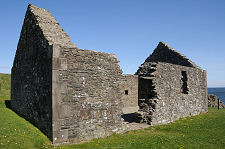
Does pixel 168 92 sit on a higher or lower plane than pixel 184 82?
lower

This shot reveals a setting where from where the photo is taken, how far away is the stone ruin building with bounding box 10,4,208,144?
8211 millimetres

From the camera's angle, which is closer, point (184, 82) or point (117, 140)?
point (117, 140)

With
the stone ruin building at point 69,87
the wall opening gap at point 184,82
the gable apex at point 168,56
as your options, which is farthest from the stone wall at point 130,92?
the stone ruin building at point 69,87

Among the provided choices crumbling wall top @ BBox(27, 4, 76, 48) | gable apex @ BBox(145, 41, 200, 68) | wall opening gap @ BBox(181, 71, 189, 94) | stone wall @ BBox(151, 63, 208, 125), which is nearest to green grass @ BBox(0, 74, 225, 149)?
stone wall @ BBox(151, 63, 208, 125)

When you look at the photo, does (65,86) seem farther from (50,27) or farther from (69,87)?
(50,27)

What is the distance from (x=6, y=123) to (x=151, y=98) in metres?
8.65

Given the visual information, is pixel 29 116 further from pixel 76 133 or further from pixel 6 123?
pixel 76 133

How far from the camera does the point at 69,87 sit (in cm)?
846

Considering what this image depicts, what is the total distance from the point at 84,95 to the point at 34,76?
2.80m

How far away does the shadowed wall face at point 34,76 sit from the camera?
838 centimetres

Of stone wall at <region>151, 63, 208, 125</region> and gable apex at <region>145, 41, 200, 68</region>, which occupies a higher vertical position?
gable apex at <region>145, 41, 200, 68</region>

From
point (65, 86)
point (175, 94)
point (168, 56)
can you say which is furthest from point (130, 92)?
point (65, 86)

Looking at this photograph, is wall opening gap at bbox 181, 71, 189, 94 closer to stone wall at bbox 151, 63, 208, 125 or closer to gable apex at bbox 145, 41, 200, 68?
stone wall at bbox 151, 63, 208, 125

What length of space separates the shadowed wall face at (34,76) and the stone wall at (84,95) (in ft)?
1.17
